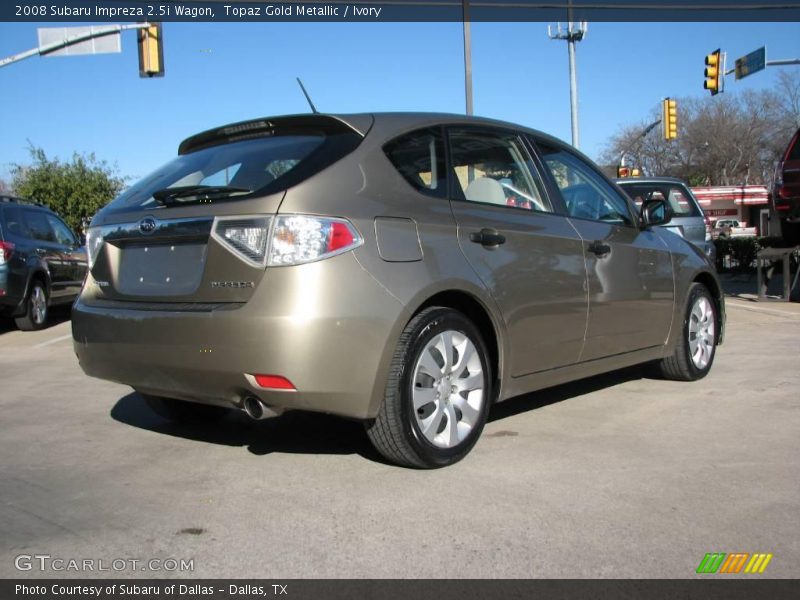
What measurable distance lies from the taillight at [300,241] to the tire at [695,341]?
3.27 meters

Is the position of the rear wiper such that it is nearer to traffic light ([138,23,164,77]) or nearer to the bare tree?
traffic light ([138,23,164,77])

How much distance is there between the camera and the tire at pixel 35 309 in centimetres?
984

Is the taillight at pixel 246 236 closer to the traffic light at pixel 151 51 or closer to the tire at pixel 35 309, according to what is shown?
the tire at pixel 35 309

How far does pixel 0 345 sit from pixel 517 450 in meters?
7.12

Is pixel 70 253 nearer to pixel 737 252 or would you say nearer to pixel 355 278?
pixel 355 278

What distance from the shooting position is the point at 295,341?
3.16 meters

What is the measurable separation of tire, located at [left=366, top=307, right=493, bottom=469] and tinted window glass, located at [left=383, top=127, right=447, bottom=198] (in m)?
0.64

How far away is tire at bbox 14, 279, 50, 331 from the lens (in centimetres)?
984

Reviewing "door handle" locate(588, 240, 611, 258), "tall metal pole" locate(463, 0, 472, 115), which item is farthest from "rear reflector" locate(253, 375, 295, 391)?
"tall metal pole" locate(463, 0, 472, 115)

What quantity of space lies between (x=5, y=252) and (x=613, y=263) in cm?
755
